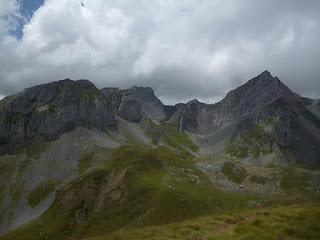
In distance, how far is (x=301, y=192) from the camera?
134m

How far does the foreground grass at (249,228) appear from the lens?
14516mm

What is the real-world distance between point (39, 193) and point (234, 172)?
128090 millimetres

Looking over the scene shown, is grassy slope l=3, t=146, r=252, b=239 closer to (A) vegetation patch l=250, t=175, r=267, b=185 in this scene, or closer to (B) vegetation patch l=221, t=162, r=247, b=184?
(B) vegetation patch l=221, t=162, r=247, b=184

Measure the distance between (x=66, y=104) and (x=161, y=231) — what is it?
19217cm

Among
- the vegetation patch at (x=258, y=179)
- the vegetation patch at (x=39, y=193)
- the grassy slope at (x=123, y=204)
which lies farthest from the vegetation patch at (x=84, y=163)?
the vegetation patch at (x=258, y=179)

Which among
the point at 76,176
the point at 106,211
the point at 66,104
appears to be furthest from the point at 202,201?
the point at 66,104

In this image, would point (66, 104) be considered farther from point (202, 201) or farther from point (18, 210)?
point (202, 201)

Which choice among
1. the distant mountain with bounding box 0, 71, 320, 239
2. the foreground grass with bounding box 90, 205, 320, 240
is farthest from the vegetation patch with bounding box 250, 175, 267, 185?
the foreground grass with bounding box 90, 205, 320, 240

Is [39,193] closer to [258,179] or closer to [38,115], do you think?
[38,115]

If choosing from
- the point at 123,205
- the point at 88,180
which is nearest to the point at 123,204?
the point at 123,205

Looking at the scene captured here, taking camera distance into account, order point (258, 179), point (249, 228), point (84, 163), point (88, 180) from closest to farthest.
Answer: point (249, 228) < point (88, 180) < point (84, 163) < point (258, 179)

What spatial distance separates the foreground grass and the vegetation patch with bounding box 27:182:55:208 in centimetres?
11346

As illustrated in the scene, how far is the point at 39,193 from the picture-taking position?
4609 inches

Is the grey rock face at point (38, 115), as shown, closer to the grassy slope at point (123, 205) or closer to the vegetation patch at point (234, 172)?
the grassy slope at point (123, 205)
